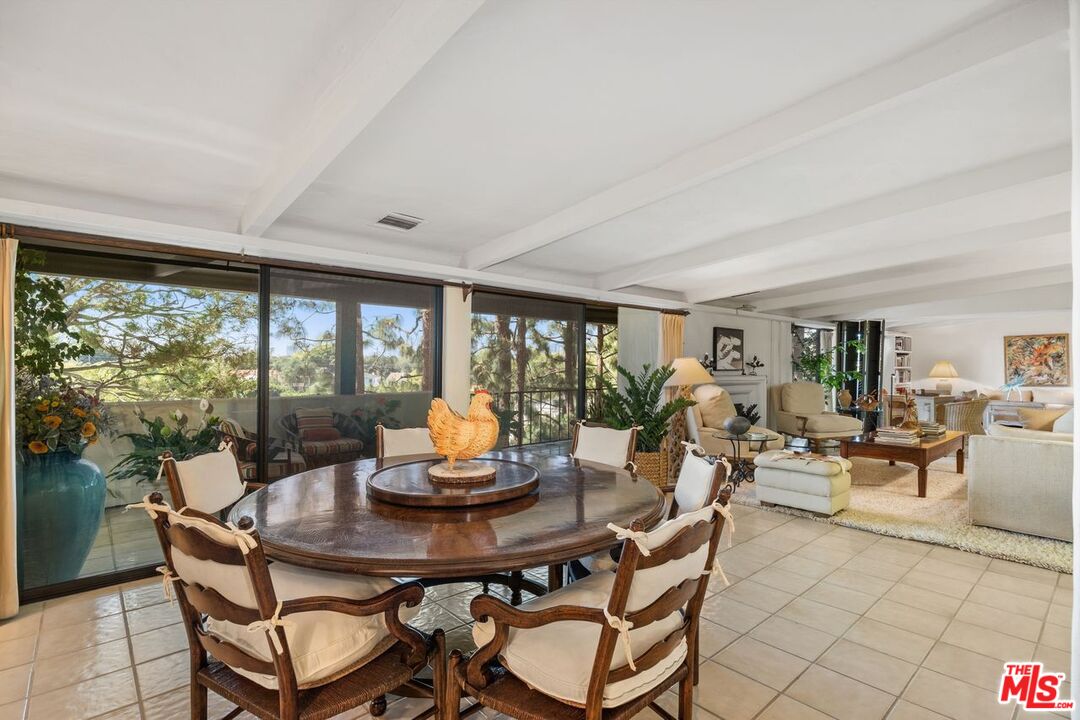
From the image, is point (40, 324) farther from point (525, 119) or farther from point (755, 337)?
point (755, 337)

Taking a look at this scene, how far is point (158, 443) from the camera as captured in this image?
339cm

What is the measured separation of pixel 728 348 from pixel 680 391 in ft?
4.67

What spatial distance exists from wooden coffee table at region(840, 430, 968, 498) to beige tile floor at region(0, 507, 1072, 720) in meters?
1.54

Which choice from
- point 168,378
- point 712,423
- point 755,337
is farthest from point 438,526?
point 755,337

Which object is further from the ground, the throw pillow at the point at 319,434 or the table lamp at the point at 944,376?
the table lamp at the point at 944,376

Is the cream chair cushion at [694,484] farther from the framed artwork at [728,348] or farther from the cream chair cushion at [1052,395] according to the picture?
the cream chair cushion at [1052,395]

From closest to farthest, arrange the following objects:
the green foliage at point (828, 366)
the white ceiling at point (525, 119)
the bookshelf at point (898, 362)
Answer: the white ceiling at point (525, 119) → the green foliage at point (828, 366) → the bookshelf at point (898, 362)

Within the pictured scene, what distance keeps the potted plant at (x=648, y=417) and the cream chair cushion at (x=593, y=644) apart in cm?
349

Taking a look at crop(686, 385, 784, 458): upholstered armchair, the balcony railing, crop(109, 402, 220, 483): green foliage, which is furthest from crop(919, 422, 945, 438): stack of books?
crop(109, 402, 220, 483): green foliage

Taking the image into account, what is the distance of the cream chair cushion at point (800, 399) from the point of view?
7.41 m

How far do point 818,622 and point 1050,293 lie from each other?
7.86 m

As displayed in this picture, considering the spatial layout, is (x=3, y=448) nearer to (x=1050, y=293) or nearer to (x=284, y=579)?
(x=284, y=579)

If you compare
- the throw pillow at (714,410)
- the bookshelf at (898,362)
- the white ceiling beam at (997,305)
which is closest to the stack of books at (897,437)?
the throw pillow at (714,410)

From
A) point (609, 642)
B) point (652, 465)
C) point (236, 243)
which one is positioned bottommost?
point (652, 465)
